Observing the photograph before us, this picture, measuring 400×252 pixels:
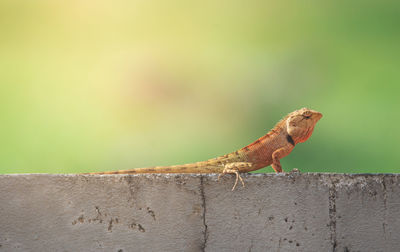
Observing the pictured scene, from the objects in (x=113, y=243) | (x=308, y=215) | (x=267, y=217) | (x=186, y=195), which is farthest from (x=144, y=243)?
(x=308, y=215)

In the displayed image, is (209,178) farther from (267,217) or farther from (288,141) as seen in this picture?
(288,141)

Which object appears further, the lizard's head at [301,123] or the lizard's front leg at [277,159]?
the lizard's head at [301,123]

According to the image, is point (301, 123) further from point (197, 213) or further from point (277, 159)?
point (197, 213)

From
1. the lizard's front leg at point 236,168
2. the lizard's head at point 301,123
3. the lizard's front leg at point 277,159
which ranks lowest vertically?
the lizard's front leg at point 236,168

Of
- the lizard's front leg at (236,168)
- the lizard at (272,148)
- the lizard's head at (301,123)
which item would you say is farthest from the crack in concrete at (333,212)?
the lizard's head at (301,123)

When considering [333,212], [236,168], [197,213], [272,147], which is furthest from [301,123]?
[197,213]

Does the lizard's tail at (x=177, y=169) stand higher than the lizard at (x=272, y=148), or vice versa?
the lizard at (x=272, y=148)

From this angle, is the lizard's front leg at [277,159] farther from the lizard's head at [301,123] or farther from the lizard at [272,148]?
the lizard's head at [301,123]
